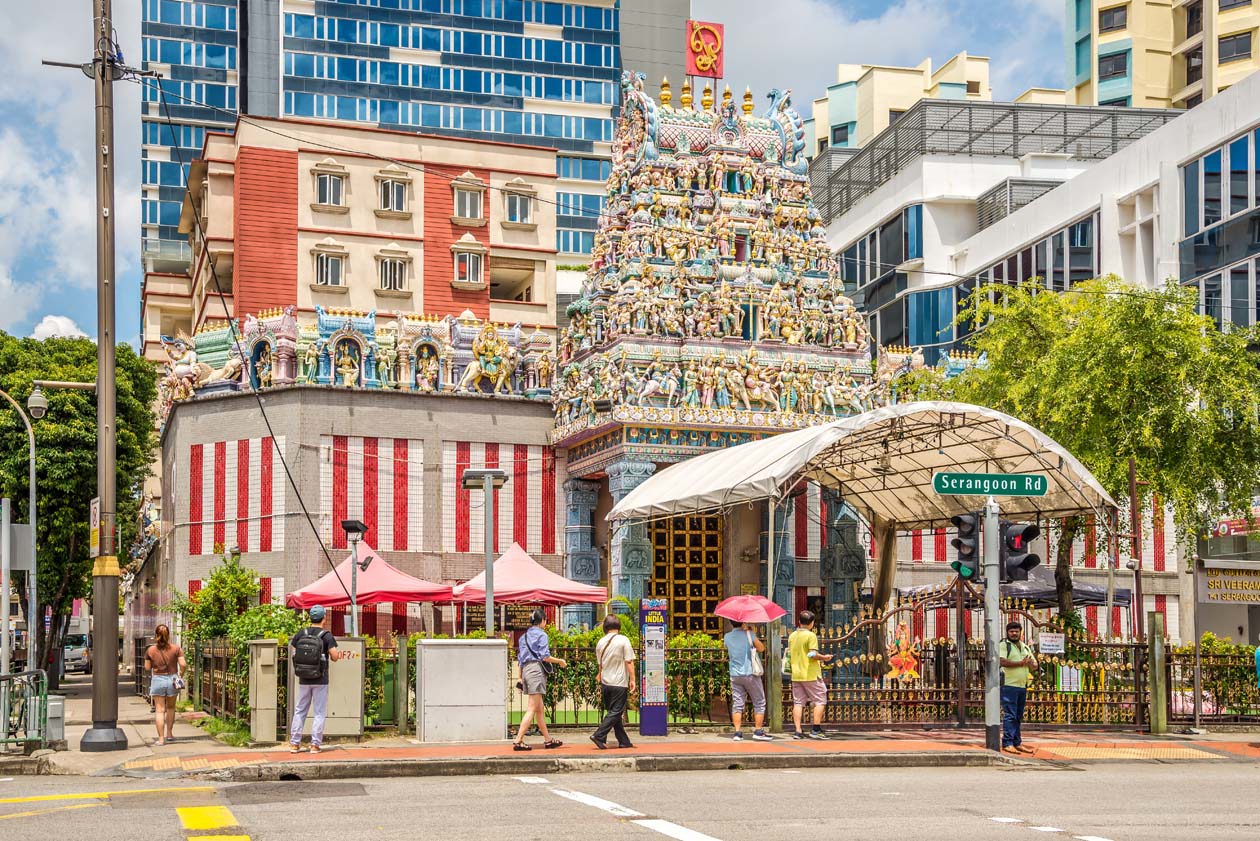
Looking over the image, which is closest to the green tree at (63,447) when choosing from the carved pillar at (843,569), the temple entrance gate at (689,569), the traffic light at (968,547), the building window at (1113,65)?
the temple entrance gate at (689,569)

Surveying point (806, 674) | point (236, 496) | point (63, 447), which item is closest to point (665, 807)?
point (806, 674)

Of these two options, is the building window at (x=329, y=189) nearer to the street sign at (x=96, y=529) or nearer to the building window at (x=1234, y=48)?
the street sign at (x=96, y=529)

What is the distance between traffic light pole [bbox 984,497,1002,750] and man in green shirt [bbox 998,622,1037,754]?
0.47 metres

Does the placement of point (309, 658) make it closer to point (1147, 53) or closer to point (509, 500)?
point (509, 500)

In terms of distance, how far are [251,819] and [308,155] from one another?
112ft

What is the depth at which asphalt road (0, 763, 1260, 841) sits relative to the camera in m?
13.2

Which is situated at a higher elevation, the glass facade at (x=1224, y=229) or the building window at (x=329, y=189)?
the building window at (x=329, y=189)

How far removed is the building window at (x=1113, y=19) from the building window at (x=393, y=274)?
48.2 meters

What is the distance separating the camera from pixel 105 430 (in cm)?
2188

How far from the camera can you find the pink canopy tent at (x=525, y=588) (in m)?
31.5

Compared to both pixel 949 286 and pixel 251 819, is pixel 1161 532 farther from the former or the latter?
pixel 251 819

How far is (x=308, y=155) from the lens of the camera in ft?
150

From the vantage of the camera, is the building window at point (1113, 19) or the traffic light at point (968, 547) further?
the building window at point (1113, 19)

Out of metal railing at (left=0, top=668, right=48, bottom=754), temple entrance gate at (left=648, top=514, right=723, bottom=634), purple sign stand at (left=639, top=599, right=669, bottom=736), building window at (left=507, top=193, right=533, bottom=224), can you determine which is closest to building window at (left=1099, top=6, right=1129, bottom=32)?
building window at (left=507, top=193, right=533, bottom=224)
